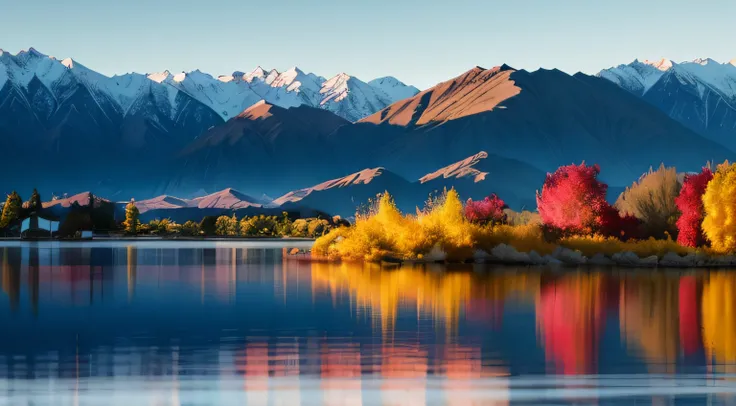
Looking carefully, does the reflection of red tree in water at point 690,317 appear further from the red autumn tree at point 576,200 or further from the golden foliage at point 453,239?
Result: the red autumn tree at point 576,200

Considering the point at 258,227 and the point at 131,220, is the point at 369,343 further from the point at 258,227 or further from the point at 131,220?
the point at 131,220

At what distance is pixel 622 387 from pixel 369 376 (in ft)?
14.6

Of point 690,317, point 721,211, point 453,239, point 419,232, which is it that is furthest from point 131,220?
point 690,317

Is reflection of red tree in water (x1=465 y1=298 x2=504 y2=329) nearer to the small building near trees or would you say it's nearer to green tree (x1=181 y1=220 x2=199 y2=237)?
the small building near trees

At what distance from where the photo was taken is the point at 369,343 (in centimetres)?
2303

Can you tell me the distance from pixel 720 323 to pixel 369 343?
409 inches

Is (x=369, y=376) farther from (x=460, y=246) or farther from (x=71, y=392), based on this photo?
(x=460, y=246)

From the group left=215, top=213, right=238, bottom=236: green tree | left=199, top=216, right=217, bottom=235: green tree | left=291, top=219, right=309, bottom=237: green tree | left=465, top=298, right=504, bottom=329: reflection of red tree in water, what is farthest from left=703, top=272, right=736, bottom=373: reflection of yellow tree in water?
left=199, top=216, right=217, bottom=235: green tree

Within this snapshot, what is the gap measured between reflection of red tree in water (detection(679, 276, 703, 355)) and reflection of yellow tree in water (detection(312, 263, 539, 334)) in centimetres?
557

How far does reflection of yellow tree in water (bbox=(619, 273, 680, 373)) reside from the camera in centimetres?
2123

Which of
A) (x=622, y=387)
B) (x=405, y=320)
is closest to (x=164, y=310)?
(x=405, y=320)

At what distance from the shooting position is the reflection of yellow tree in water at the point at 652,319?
69.7ft

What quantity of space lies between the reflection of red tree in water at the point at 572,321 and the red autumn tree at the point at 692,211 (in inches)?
747

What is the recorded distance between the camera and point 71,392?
1691cm
